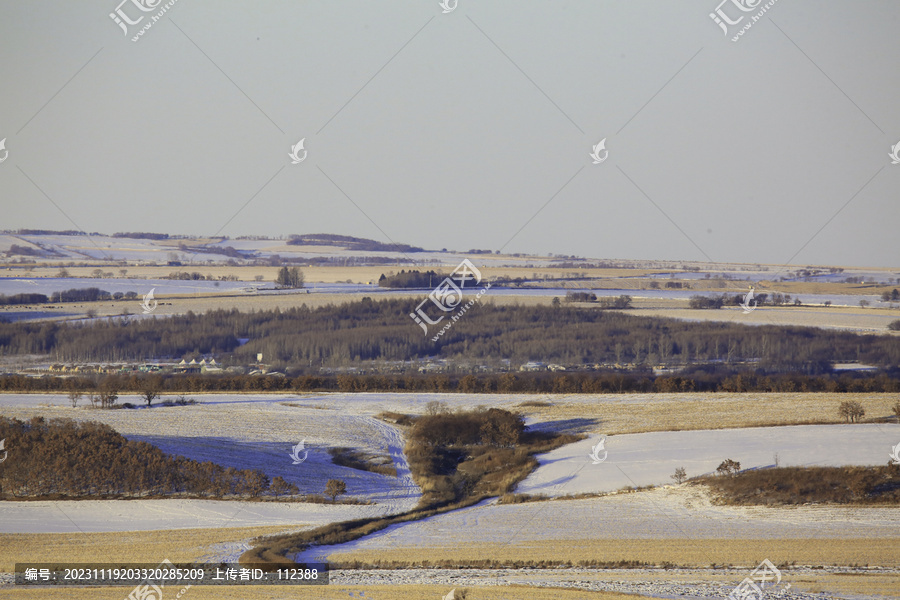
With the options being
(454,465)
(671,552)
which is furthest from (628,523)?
(454,465)

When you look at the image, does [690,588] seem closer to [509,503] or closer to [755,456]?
[509,503]

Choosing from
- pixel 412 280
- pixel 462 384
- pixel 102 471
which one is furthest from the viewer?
pixel 412 280

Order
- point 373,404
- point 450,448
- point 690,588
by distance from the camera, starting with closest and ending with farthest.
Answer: point 690,588 < point 450,448 < point 373,404

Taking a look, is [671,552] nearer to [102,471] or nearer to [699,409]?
[102,471]

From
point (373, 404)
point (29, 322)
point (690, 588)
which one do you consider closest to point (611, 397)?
point (373, 404)

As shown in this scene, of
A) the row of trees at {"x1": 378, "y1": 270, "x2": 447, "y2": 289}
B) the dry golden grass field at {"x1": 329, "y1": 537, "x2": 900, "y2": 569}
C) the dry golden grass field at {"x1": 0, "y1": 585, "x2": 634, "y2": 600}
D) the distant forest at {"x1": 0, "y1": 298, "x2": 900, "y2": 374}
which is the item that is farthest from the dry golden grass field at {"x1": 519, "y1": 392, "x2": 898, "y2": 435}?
the row of trees at {"x1": 378, "y1": 270, "x2": 447, "y2": 289}

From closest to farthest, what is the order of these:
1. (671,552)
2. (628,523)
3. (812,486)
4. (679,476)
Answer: (671,552) < (628,523) < (812,486) < (679,476)
